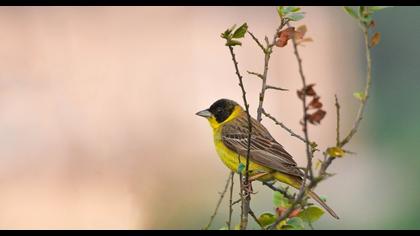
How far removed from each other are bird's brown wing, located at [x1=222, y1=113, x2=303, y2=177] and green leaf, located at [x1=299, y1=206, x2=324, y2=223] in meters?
1.14

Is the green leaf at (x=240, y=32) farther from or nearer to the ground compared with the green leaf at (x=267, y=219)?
farther from the ground

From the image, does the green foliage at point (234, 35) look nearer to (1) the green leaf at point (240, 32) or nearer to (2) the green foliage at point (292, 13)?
(1) the green leaf at point (240, 32)

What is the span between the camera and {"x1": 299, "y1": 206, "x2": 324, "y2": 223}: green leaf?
61.5 inches

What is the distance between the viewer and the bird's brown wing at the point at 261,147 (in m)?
2.84

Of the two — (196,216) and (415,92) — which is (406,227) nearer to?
(196,216)

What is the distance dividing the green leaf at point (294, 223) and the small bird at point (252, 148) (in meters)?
0.87

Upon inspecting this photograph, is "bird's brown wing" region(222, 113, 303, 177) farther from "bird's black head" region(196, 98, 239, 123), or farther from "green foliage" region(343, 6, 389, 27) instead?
"green foliage" region(343, 6, 389, 27)

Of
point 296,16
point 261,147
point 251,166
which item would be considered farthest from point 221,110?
point 296,16

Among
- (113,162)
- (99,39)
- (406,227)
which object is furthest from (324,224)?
(99,39)

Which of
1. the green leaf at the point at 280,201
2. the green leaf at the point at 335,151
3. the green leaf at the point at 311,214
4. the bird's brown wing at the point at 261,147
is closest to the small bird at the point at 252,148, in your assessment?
the bird's brown wing at the point at 261,147

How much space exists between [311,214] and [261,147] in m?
1.49

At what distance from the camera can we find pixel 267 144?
306 cm

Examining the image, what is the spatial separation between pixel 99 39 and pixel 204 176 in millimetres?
1698

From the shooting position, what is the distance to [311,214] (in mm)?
1571
